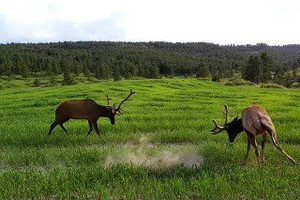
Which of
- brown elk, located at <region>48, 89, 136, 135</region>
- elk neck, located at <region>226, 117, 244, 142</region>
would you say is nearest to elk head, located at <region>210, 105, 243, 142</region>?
elk neck, located at <region>226, 117, 244, 142</region>

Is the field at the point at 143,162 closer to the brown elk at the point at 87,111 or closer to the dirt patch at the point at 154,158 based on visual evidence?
the dirt patch at the point at 154,158

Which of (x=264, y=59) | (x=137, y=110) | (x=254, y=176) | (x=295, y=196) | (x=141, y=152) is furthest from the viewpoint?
(x=264, y=59)

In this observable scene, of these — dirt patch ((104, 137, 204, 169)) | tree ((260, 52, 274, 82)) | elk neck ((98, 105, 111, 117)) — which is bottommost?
tree ((260, 52, 274, 82))

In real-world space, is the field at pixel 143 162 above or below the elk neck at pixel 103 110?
below

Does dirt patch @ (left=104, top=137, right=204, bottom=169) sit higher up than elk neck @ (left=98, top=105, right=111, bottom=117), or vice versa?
elk neck @ (left=98, top=105, right=111, bottom=117)

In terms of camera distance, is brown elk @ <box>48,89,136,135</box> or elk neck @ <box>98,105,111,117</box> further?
elk neck @ <box>98,105,111,117</box>

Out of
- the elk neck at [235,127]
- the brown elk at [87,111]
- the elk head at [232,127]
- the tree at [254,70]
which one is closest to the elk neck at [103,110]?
the brown elk at [87,111]

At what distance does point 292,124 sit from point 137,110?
30.4 feet

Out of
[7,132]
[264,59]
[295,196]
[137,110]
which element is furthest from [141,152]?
[264,59]

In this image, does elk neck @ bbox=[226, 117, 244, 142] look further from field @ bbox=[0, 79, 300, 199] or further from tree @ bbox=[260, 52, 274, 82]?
tree @ bbox=[260, 52, 274, 82]

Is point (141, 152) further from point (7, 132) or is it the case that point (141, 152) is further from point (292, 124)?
point (292, 124)

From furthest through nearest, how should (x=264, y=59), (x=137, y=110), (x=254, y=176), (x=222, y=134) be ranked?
(x=264, y=59) → (x=137, y=110) → (x=222, y=134) → (x=254, y=176)

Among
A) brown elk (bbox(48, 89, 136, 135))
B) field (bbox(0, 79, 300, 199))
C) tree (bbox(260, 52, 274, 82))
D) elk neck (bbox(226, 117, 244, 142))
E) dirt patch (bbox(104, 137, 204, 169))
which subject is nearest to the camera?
field (bbox(0, 79, 300, 199))

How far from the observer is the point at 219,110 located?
23.0 meters
